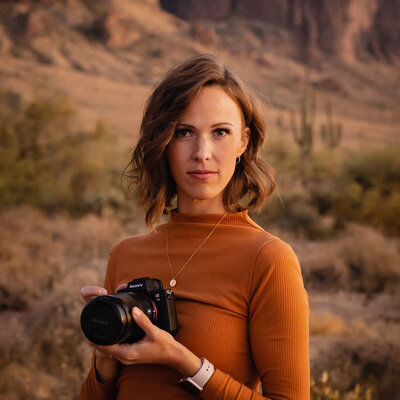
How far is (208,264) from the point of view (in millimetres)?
1726

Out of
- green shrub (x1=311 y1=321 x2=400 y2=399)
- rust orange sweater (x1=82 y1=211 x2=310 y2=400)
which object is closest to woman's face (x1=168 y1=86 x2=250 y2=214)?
rust orange sweater (x1=82 y1=211 x2=310 y2=400)

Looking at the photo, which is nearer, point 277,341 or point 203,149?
point 277,341

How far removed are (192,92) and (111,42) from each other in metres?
48.7

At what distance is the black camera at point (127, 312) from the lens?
4.86 ft

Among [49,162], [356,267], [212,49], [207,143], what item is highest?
[212,49]

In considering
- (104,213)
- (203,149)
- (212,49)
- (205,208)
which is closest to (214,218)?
(205,208)

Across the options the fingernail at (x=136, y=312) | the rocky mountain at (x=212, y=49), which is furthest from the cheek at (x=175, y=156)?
the rocky mountain at (x=212, y=49)

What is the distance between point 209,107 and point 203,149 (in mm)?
169

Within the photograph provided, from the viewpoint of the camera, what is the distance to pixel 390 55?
61.6m

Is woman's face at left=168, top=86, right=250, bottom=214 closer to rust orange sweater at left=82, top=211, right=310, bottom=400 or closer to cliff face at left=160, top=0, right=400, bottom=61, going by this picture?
rust orange sweater at left=82, top=211, right=310, bottom=400

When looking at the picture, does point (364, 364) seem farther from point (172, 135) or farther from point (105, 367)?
point (172, 135)

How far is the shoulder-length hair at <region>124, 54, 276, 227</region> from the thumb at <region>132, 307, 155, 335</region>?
65 cm

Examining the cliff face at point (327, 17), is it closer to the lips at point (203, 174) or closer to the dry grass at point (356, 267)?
the dry grass at point (356, 267)

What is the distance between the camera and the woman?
59.2 inches
